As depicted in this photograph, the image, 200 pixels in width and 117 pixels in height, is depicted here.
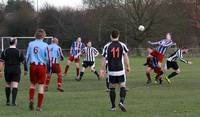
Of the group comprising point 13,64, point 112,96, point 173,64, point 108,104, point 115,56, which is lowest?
point 108,104

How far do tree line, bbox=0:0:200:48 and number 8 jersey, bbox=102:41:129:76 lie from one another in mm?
56642

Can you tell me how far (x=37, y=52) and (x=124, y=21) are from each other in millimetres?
57840

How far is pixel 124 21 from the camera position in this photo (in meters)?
71.5

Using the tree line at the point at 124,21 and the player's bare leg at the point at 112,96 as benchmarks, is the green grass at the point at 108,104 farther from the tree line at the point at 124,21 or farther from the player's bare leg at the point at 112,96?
the tree line at the point at 124,21

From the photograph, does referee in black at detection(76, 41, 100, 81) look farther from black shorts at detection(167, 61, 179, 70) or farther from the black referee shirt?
the black referee shirt

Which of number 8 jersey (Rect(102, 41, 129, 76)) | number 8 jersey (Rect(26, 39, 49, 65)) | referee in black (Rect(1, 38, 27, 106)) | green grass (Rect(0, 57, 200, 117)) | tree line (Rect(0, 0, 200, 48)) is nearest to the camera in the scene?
Result: green grass (Rect(0, 57, 200, 117))

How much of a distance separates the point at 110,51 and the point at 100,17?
57855mm

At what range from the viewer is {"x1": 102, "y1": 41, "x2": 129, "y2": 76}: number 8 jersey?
14.0 m

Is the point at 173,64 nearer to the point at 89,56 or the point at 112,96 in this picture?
the point at 89,56

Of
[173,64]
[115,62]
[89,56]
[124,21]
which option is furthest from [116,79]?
[124,21]

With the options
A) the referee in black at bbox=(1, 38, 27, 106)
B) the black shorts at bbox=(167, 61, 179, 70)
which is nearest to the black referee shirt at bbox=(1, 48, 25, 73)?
the referee in black at bbox=(1, 38, 27, 106)

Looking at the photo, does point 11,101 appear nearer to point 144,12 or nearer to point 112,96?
point 112,96

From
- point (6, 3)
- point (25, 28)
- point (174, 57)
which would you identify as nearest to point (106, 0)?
point (25, 28)

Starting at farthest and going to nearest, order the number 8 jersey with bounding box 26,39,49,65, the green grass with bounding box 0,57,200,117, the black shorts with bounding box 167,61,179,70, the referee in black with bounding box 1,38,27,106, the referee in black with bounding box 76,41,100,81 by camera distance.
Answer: the referee in black with bounding box 76,41,100,81 → the black shorts with bounding box 167,61,179,70 → the referee in black with bounding box 1,38,27,106 → the number 8 jersey with bounding box 26,39,49,65 → the green grass with bounding box 0,57,200,117
